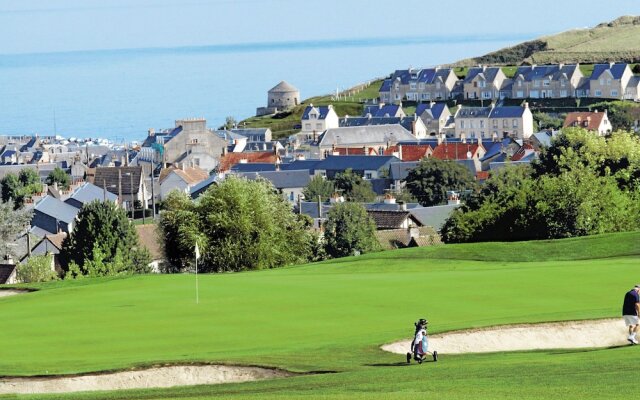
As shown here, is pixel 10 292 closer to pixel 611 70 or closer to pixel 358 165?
pixel 358 165

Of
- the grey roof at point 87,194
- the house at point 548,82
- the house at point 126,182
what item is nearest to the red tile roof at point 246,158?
the house at point 126,182

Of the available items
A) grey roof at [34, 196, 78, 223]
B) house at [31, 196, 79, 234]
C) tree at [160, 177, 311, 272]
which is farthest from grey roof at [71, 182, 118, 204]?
tree at [160, 177, 311, 272]

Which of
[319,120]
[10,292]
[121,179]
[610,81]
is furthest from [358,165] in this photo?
[10,292]

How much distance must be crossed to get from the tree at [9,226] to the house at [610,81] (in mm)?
128678

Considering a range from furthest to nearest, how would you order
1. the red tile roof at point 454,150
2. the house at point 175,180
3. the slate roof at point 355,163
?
the red tile roof at point 454,150, the slate roof at point 355,163, the house at point 175,180

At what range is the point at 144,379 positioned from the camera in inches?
894

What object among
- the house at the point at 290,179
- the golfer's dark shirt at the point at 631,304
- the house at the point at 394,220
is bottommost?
the golfer's dark shirt at the point at 631,304

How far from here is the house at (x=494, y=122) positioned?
16775 centimetres

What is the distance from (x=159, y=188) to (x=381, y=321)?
83503mm

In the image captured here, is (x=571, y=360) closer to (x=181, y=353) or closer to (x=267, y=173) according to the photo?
(x=181, y=353)

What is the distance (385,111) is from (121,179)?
84.5m

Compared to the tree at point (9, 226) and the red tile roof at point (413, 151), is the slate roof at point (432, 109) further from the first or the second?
the tree at point (9, 226)

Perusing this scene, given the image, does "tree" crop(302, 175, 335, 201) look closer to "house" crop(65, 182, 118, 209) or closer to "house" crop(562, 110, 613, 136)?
"house" crop(65, 182, 118, 209)

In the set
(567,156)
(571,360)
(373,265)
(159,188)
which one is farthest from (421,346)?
(159,188)
